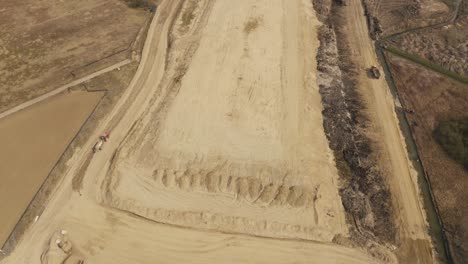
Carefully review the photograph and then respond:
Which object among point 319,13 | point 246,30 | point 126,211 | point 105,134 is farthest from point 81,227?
point 319,13

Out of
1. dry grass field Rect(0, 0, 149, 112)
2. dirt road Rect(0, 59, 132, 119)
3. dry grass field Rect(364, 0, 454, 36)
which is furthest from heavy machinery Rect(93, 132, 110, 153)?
dry grass field Rect(364, 0, 454, 36)

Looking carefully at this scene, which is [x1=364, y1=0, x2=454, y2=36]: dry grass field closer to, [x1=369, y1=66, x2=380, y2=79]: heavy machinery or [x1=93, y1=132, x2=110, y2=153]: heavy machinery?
[x1=369, y1=66, x2=380, y2=79]: heavy machinery

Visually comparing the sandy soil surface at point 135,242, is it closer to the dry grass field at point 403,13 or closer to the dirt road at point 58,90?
the dirt road at point 58,90

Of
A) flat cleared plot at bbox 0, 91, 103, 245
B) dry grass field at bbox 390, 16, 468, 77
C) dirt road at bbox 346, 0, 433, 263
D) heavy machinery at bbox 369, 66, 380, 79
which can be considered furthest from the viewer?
dry grass field at bbox 390, 16, 468, 77

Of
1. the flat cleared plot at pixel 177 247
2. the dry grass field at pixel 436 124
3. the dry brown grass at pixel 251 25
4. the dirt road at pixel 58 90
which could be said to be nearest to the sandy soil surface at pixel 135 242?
the flat cleared plot at pixel 177 247

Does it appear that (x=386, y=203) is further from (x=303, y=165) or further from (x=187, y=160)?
(x=187, y=160)
